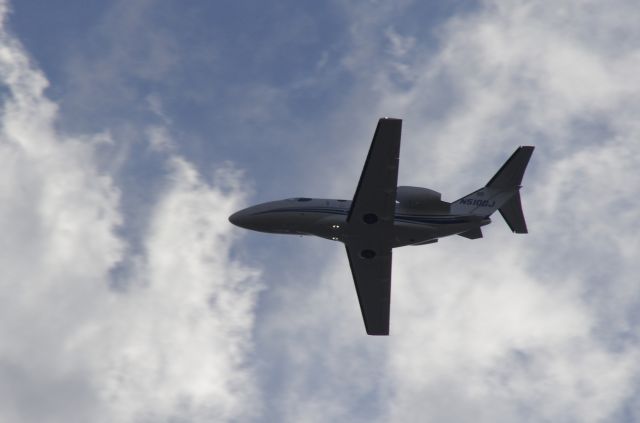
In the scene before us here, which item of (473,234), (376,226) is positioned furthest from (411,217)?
(473,234)

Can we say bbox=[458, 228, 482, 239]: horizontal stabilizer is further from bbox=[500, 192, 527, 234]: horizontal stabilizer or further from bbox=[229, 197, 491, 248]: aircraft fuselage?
bbox=[500, 192, 527, 234]: horizontal stabilizer

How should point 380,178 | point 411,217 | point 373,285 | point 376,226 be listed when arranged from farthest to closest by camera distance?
point 373,285, point 411,217, point 376,226, point 380,178

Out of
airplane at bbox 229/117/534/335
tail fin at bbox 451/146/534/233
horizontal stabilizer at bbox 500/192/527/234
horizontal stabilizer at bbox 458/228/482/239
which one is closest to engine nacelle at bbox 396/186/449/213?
airplane at bbox 229/117/534/335

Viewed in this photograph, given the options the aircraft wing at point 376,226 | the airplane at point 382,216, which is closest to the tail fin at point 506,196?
the airplane at point 382,216

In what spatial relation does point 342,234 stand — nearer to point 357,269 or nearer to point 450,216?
A: point 357,269

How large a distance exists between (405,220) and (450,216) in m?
2.89

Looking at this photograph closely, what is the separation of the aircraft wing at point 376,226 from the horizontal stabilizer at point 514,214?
803 centimetres

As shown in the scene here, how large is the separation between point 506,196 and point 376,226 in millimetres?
9295

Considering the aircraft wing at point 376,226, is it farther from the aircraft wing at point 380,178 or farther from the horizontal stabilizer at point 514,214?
the horizontal stabilizer at point 514,214

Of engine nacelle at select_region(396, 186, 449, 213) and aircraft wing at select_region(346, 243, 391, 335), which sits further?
aircraft wing at select_region(346, 243, 391, 335)

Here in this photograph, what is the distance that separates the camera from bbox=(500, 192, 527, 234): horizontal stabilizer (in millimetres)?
48812

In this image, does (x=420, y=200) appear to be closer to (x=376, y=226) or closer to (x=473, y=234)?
(x=376, y=226)

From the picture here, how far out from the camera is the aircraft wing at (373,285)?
46844 millimetres

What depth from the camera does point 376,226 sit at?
44250 mm
